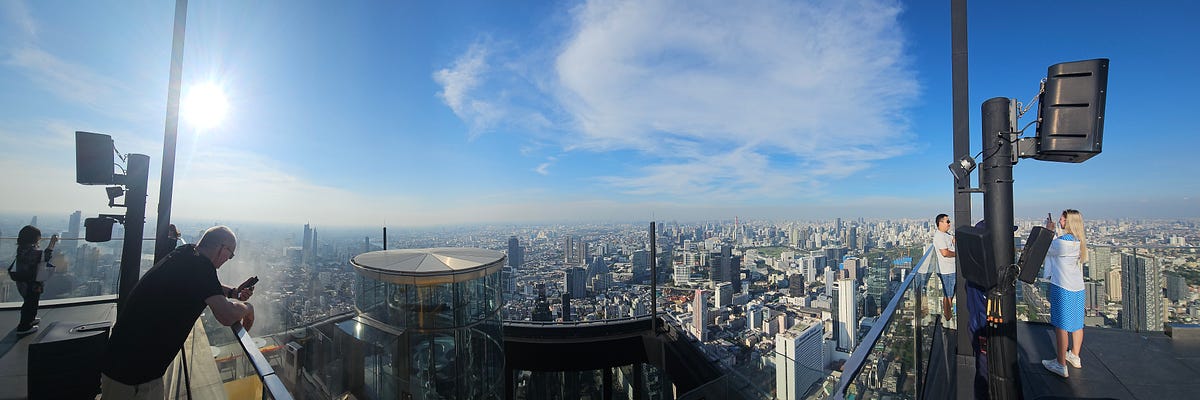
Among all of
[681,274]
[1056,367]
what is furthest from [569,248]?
[1056,367]

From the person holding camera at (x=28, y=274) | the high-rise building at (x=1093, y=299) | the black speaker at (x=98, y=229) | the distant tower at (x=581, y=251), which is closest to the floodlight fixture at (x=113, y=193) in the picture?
the black speaker at (x=98, y=229)

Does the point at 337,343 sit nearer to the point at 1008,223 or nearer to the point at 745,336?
the point at 745,336

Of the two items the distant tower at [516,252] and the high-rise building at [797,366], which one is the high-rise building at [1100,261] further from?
the distant tower at [516,252]

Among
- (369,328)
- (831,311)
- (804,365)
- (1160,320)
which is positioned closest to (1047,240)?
(804,365)

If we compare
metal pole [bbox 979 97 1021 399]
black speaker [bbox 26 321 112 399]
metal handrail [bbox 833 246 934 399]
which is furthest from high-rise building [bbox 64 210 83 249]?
metal pole [bbox 979 97 1021 399]

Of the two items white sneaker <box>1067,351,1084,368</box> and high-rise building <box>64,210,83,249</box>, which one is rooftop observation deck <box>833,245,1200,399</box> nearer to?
white sneaker <box>1067,351,1084,368</box>

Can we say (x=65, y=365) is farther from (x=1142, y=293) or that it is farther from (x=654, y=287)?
(x=1142, y=293)
